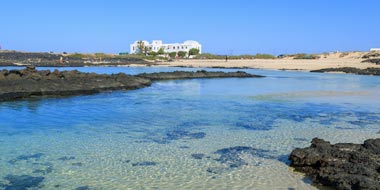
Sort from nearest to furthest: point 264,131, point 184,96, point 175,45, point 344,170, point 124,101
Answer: point 344,170 < point 264,131 < point 124,101 < point 184,96 < point 175,45

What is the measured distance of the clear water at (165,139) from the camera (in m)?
6.98

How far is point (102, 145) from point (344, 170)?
17.6ft

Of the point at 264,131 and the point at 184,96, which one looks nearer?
the point at 264,131

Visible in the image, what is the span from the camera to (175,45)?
132375mm

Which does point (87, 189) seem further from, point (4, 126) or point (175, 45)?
point (175, 45)

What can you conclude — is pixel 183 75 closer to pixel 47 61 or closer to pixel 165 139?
pixel 165 139

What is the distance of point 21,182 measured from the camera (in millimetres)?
6660

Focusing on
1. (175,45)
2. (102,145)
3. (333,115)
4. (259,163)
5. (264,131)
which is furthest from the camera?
(175,45)

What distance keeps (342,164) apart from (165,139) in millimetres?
4516

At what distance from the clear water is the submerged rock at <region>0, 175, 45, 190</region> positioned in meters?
0.02

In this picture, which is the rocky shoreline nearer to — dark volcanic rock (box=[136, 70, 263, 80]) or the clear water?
the clear water

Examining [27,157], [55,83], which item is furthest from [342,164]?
[55,83]

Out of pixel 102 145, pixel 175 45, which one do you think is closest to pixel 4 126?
pixel 102 145

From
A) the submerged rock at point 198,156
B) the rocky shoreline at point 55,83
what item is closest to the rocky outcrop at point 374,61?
the rocky shoreline at point 55,83
